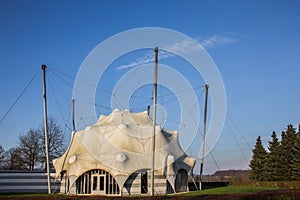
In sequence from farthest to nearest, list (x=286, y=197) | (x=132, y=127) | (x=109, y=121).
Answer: (x=109, y=121) < (x=132, y=127) < (x=286, y=197)

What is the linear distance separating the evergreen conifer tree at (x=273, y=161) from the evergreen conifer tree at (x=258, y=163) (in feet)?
5.10

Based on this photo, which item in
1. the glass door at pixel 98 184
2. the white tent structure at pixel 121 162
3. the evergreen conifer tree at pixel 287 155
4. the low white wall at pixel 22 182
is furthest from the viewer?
the evergreen conifer tree at pixel 287 155

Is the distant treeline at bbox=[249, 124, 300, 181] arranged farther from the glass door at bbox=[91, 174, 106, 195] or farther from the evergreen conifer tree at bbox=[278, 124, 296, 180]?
the glass door at bbox=[91, 174, 106, 195]

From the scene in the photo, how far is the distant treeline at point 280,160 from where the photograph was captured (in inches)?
1981

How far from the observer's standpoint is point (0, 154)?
6938cm

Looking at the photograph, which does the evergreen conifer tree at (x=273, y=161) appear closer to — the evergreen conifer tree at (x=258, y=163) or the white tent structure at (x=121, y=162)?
the evergreen conifer tree at (x=258, y=163)

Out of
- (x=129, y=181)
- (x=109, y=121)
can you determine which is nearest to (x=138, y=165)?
(x=129, y=181)

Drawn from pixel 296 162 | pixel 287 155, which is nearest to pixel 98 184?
pixel 296 162

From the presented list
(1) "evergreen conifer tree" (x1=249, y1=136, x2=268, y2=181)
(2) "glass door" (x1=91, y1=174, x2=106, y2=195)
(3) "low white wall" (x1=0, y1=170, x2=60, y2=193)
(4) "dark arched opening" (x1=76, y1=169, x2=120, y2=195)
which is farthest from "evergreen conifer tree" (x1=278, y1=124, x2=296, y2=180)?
(3) "low white wall" (x1=0, y1=170, x2=60, y2=193)

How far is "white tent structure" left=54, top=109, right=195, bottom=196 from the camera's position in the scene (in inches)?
1334

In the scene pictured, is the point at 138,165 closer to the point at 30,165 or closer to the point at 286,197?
the point at 286,197

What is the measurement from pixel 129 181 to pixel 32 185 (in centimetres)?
1430

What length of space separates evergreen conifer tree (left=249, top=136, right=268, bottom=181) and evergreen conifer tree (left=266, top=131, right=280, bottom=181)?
1.55 meters

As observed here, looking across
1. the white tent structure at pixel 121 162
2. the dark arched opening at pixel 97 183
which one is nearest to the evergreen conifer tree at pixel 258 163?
the white tent structure at pixel 121 162
